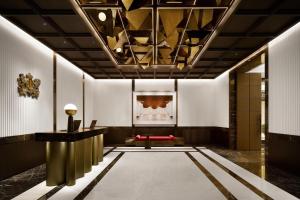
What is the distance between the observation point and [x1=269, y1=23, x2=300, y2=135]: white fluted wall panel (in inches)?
228

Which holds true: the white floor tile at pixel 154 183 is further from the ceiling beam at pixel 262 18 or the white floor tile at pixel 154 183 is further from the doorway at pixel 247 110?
the doorway at pixel 247 110

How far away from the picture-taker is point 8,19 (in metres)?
5.22

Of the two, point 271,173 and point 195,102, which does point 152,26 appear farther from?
point 195,102

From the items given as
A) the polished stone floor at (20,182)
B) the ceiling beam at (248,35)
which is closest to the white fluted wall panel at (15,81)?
the polished stone floor at (20,182)

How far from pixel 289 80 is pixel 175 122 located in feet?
23.5

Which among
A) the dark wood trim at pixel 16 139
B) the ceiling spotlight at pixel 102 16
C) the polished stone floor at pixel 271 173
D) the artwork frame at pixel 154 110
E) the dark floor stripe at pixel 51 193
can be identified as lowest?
the polished stone floor at pixel 271 173

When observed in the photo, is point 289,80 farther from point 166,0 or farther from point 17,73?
point 17,73

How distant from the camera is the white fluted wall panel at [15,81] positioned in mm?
5422

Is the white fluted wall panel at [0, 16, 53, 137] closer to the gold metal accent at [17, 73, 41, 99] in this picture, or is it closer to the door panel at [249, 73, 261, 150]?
the gold metal accent at [17, 73, 41, 99]

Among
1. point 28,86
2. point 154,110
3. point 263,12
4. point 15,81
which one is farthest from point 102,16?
point 154,110

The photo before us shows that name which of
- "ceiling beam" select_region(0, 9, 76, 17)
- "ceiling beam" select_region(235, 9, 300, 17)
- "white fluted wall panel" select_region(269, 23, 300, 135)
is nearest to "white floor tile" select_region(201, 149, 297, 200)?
"white fluted wall panel" select_region(269, 23, 300, 135)

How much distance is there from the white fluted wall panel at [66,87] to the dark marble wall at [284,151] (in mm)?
6185

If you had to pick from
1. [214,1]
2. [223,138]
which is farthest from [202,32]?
[223,138]

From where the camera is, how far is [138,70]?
1055cm
